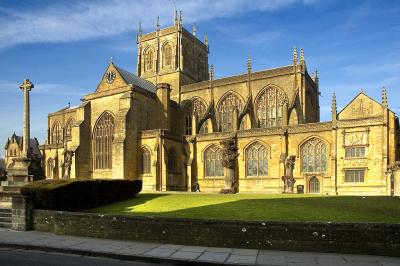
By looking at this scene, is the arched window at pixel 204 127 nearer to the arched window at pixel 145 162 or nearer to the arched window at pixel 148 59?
the arched window at pixel 145 162

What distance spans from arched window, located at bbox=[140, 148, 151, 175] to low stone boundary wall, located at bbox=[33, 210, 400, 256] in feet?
85.1

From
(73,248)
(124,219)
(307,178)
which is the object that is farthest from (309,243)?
(307,178)

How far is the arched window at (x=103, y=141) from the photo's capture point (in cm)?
4262

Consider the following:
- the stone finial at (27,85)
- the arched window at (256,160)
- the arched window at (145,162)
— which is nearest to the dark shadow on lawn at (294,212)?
the stone finial at (27,85)

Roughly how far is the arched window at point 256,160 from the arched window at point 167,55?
2429 centimetres

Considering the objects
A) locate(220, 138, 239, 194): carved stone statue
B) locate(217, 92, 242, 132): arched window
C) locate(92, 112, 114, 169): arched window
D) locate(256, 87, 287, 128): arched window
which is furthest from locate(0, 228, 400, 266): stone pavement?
locate(217, 92, 242, 132): arched window

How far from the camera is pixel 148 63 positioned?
58.5 m

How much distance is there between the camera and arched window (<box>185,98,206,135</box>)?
155 feet

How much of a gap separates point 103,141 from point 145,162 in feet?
22.4

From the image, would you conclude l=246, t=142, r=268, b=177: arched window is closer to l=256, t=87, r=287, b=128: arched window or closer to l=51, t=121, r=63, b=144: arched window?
l=256, t=87, r=287, b=128: arched window

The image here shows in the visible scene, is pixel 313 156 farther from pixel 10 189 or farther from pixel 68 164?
pixel 68 164

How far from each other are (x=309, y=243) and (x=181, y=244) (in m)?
3.62

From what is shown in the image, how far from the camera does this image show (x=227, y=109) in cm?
4550

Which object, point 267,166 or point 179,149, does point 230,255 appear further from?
point 179,149
